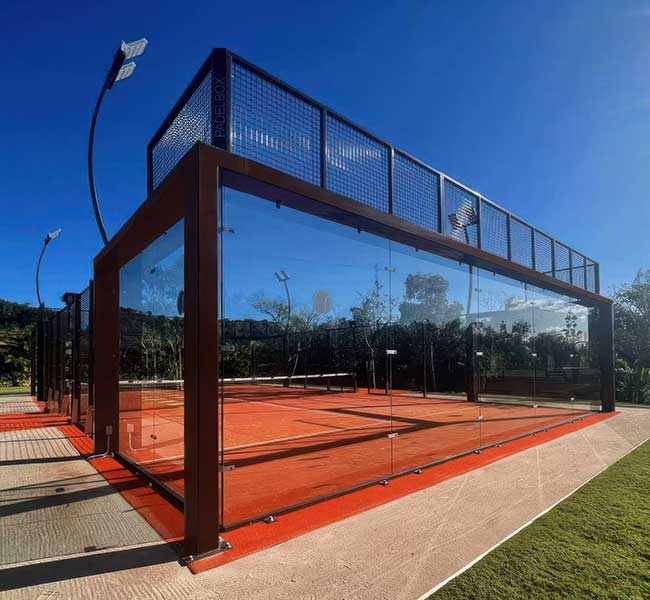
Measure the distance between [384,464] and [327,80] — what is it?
6.56 meters

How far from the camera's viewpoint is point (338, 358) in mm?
5539

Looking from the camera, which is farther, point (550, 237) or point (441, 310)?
point (550, 237)

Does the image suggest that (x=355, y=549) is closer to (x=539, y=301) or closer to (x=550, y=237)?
(x=539, y=301)

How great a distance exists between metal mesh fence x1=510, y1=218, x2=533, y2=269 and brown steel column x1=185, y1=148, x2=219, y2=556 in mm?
7471

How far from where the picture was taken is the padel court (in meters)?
3.76

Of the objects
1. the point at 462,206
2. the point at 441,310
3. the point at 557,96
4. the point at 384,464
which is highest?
the point at 557,96

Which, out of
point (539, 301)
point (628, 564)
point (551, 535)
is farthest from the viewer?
point (539, 301)

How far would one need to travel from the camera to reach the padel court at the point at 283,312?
3.76 meters

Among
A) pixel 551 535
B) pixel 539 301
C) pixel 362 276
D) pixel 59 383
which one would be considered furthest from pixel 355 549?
pixel 59 383

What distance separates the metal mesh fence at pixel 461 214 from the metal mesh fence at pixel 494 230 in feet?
1.05

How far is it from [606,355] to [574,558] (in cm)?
1108

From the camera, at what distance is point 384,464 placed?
5695 millimetres

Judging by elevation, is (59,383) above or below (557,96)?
below

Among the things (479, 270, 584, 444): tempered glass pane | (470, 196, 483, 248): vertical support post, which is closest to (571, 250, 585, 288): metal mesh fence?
(479, 270, 584, 444): tempered glass pane
